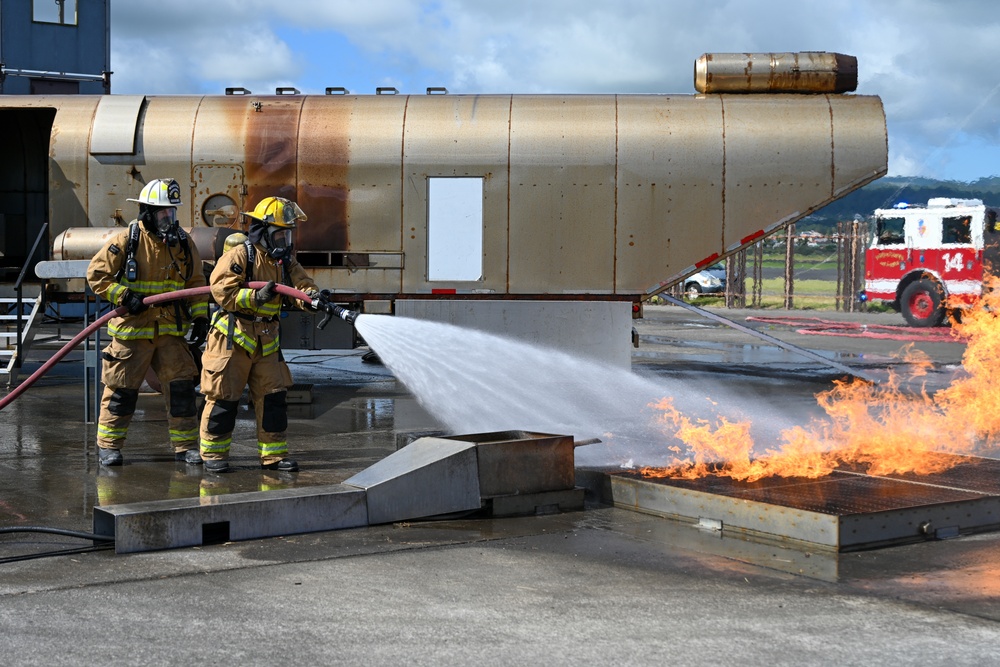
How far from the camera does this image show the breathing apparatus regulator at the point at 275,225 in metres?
8.12

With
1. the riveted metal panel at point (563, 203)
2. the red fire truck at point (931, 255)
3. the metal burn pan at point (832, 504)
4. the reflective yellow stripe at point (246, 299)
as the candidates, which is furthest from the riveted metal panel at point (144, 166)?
the red fire truck at point (931, 255)

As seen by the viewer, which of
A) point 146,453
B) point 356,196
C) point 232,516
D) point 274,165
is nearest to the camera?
point 232,516

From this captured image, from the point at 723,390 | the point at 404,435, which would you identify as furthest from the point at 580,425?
the point at 723,390

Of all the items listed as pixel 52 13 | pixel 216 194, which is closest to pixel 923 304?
pixel 216 194

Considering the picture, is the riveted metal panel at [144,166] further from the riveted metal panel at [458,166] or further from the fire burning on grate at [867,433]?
the fire burning on grate at [867,433]

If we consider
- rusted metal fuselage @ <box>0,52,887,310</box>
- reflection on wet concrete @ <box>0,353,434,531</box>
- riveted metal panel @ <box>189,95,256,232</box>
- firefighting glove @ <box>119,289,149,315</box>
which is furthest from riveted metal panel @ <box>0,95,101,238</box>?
firefighting glove @ <box>119,289,149,315</box>

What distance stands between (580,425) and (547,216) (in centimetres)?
256

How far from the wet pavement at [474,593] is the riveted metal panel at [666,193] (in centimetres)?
519

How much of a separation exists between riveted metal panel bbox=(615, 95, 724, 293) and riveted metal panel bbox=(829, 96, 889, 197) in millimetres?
1204

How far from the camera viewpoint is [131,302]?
8.19 m

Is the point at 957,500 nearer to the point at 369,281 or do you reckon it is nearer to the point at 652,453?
the point at 652,453

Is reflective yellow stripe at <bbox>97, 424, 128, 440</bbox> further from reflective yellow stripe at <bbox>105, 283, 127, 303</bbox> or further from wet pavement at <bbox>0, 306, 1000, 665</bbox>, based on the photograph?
reflective yellow stripe at <bbox>105, 283, 127, 303</bbox>

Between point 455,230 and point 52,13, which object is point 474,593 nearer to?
point 455,230

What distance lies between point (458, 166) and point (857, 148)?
4133 millimetres
